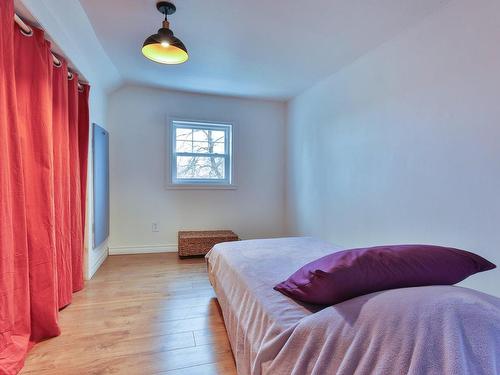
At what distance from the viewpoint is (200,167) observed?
4.20m

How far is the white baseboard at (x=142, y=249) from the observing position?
3762 mm

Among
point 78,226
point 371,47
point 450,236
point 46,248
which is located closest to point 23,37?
point 46,248

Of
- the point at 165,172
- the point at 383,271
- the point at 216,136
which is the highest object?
the point at 216,136

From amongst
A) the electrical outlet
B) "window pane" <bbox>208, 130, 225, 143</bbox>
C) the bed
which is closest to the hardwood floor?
the bed

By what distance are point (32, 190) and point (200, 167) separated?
258cm

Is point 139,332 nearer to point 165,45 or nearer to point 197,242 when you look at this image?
point 197,242

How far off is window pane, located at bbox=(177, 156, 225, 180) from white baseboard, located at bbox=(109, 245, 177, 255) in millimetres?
1079

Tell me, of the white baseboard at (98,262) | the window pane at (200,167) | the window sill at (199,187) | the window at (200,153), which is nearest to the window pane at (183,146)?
the window at (200,153)

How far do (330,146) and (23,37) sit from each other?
2884mm

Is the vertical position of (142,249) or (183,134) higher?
A: (183,134)

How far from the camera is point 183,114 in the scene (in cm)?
398

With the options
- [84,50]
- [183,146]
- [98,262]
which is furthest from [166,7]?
[98,262]

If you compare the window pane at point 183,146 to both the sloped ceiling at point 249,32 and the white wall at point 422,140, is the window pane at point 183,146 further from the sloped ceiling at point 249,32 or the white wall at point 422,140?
the white wall at point 422,140

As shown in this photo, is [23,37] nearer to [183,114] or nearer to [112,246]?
[183,114]
